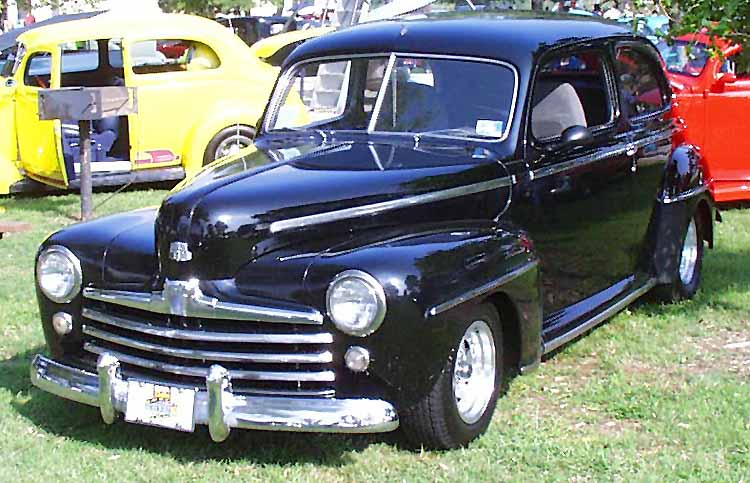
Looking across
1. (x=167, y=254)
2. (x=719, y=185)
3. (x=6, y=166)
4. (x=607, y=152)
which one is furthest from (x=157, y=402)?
(x=6, y=166)

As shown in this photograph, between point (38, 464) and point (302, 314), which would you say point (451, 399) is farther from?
point (38, 464)

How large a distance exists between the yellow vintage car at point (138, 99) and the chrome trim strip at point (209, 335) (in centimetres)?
646

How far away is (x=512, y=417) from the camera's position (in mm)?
4965

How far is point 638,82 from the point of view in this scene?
6625 mm

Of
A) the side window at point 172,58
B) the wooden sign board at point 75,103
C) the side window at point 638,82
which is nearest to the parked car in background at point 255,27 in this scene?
the side window at point 172,58

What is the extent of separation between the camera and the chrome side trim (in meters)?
4.16

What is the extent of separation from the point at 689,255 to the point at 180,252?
3820mm

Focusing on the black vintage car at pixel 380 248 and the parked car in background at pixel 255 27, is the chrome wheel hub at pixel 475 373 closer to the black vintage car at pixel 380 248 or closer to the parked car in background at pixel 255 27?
the black vintage car at pixel 380 248

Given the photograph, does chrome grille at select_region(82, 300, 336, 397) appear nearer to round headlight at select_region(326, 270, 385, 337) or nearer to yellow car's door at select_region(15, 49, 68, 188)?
round headlight at select_region(326, 270, 385, 337)

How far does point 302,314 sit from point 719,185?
677 cm

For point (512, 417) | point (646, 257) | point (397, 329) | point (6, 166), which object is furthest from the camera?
point (6, 166)

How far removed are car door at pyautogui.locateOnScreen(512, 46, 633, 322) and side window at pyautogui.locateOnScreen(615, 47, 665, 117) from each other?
0.17 m

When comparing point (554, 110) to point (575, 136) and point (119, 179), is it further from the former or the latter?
point (119, 179)

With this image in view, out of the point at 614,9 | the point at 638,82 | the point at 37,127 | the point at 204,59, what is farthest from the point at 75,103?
the point at 614,9
